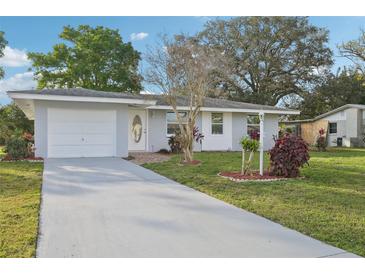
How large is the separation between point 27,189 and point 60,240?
11.8 feet

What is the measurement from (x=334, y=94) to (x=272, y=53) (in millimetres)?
7421

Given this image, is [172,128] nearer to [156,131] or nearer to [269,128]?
[156,131]

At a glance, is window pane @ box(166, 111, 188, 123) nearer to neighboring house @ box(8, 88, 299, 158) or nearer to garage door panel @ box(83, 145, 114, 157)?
neighboring house @ box(8, 88, 299, 158)

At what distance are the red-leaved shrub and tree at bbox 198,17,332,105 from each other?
2570 cm

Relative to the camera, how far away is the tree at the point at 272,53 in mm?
34375

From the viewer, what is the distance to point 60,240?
401cm

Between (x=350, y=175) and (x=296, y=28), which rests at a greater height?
(x=296, y=28)

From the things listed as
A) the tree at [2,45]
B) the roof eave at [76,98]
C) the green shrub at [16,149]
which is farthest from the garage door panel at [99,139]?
the tree at [2,45]

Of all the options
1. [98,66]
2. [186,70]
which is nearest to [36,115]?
[186,70]

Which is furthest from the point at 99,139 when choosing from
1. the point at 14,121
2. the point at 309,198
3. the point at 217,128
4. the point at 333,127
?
the point at 333,127

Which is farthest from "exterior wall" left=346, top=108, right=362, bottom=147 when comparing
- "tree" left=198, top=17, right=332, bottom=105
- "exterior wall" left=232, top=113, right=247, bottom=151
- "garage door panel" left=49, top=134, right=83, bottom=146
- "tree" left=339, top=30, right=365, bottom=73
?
"garage door panel" left=49, top=134, right=83, bottom=146

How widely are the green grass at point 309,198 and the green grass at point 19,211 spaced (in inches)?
128

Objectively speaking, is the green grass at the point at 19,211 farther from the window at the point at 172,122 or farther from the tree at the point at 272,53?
the tree at the point at 272,53
